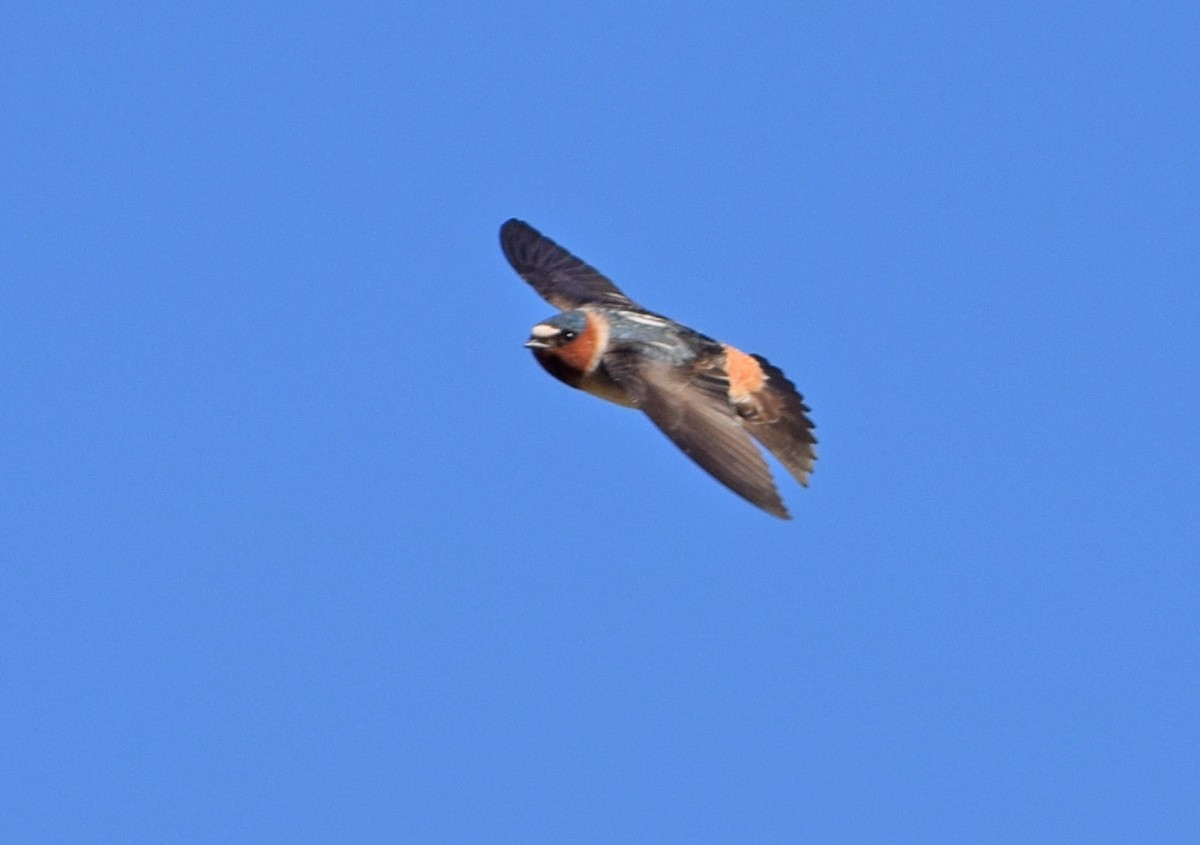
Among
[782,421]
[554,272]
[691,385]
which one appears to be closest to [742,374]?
[782,421]

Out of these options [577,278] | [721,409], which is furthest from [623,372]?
[577,278]

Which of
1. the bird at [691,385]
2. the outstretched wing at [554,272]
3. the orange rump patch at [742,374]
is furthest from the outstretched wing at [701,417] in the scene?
the outstretched wing at [554,272]

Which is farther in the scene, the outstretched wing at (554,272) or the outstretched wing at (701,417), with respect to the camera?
the outstretched wing at (554,272)

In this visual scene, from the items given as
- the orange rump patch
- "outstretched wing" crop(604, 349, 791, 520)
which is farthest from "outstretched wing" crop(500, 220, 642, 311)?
"outstretched wing" crop(604, 349, 791, 520)

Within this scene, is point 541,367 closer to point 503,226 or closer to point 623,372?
point 623,372

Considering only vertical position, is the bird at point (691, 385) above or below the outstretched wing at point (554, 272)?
below

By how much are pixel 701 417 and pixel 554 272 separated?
11.6 feet

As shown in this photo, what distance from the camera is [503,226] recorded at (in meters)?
15.6

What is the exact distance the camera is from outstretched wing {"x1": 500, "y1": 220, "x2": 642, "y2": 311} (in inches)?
568

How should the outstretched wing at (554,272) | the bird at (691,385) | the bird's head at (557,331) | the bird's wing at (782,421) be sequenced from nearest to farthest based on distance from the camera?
the bird at (691,385) < the bird's head at (557,331) < the bird's wing at (782,421) < the outstretched wing at (554,272)

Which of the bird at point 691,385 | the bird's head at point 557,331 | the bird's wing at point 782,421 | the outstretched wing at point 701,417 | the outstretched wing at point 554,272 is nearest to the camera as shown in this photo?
the outstretched wing at point 701,417

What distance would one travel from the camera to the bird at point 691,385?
11.2 metres

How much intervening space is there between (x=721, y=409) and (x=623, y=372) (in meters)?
0.59

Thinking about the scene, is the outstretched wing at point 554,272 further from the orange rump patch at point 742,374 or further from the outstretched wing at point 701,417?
the outstretched wing at point 701,417
